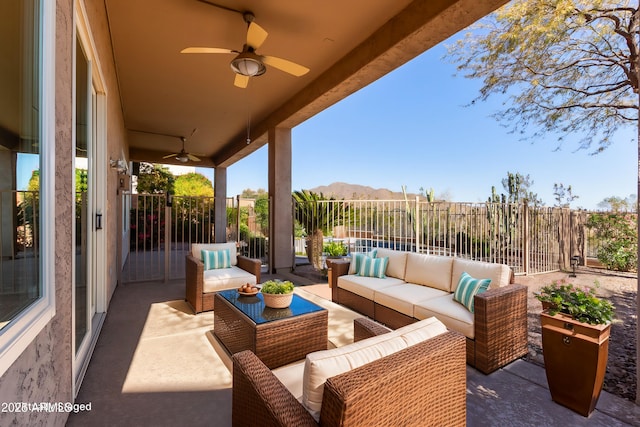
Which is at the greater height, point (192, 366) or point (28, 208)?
point (28, 208)

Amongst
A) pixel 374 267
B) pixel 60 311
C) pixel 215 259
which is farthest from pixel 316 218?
pixel 60 311

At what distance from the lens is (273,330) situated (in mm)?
2352

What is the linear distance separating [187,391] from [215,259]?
7.78 feet

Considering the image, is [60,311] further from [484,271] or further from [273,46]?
[273,46]

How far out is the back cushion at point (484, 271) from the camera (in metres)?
2.81

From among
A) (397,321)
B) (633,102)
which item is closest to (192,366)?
(397,321)

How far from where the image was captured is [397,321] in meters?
3.15

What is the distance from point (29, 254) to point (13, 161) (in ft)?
1.35

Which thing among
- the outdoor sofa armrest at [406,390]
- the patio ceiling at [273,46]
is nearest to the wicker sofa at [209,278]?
the patio ceiling at [273,46]

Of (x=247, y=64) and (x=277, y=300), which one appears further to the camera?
(x=247, y=64)

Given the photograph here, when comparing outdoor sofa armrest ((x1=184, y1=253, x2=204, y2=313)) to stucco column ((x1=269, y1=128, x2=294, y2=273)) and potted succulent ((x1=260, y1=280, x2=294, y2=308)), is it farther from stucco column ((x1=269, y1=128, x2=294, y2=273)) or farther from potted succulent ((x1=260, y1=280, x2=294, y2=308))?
stucco column ((x1=269, y1=128, x2=294, y2=273))

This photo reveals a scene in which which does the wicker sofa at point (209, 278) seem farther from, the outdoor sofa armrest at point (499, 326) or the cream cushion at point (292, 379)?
the outdoor sofa armrest at point (499, 326)

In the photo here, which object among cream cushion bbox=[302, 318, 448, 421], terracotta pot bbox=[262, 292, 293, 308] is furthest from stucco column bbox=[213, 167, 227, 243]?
cream cushion bbox=[302, 318, 448, 421]

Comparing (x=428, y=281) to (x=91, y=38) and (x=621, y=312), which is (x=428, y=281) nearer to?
(x=621, y=312)
